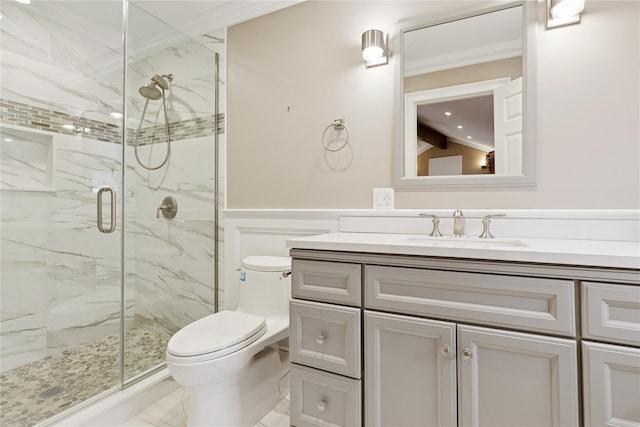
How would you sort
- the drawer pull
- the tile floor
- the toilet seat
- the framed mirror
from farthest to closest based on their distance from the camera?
the tile floor < the framed mirror < the toilet seat < the drawer pull

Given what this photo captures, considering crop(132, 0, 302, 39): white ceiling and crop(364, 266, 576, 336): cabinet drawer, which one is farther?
crop(132, 0, 302, 39): white ceiling

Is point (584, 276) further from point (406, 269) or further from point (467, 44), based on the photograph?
point (467, 44)

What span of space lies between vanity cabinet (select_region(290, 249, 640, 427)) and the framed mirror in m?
0.68

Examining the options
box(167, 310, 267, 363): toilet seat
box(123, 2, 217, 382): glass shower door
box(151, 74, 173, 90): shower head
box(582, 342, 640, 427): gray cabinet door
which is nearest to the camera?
box(582, 342, 640, 427): gray cabinet door

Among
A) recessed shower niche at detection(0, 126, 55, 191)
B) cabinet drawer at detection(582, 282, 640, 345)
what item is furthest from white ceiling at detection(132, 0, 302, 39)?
cabinet drawer at detection(582, 282, 640, 345)

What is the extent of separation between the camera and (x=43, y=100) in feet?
6.62

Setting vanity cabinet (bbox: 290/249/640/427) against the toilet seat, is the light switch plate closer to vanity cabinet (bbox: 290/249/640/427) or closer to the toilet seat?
vanity cabinet (bbox: 290/249/640/427)

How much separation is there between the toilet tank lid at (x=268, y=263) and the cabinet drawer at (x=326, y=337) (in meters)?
0.52

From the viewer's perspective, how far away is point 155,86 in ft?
Result: 6.94

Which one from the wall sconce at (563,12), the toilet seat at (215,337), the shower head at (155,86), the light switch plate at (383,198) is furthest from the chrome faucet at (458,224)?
the shower head at (155,86)

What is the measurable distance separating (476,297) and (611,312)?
326mm

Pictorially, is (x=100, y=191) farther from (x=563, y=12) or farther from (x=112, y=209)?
(x=563, y=12)

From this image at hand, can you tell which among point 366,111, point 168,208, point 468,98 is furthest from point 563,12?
point 168,208

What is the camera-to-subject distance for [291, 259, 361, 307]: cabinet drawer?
1.17m
